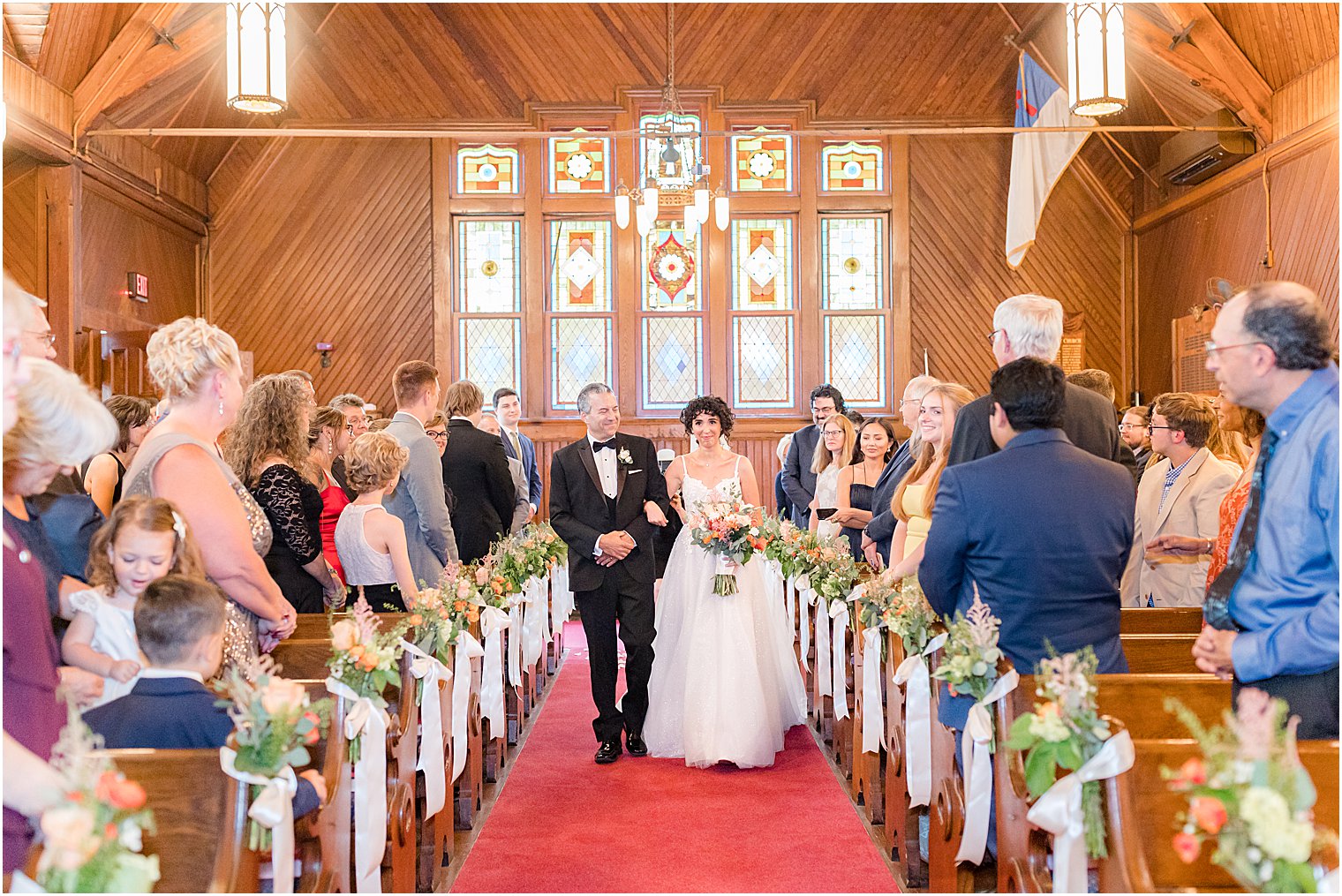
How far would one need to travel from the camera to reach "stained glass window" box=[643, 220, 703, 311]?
12.1 m

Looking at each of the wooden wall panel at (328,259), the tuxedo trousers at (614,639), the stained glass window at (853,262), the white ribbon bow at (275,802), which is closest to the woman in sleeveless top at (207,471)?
the white ribbon bow at (275,802)

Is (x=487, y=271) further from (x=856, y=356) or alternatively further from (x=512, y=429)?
(x=856, y=356)

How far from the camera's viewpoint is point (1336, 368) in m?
2.36

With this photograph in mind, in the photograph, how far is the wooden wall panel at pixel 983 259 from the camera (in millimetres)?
11883

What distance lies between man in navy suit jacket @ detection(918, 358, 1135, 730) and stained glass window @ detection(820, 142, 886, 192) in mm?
9357

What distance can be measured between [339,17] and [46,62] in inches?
156

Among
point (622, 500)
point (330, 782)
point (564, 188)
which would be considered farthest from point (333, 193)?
point (330, 782)

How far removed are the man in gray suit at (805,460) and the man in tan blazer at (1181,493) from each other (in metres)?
2.86

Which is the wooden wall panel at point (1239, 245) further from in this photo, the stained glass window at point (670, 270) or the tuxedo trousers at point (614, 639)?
the tuxedo trousers at point (614, 639)

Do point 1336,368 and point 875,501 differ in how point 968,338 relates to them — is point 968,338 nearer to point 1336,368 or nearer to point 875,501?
point 875,501

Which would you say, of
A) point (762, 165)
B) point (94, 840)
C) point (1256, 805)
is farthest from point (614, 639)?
point (762, 165)

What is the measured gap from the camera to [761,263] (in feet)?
39.8

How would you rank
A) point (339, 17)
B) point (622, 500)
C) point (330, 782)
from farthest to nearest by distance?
point (339, 17)
point (622, 500)
point (330, 782)

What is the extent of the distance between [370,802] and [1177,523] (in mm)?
3610
